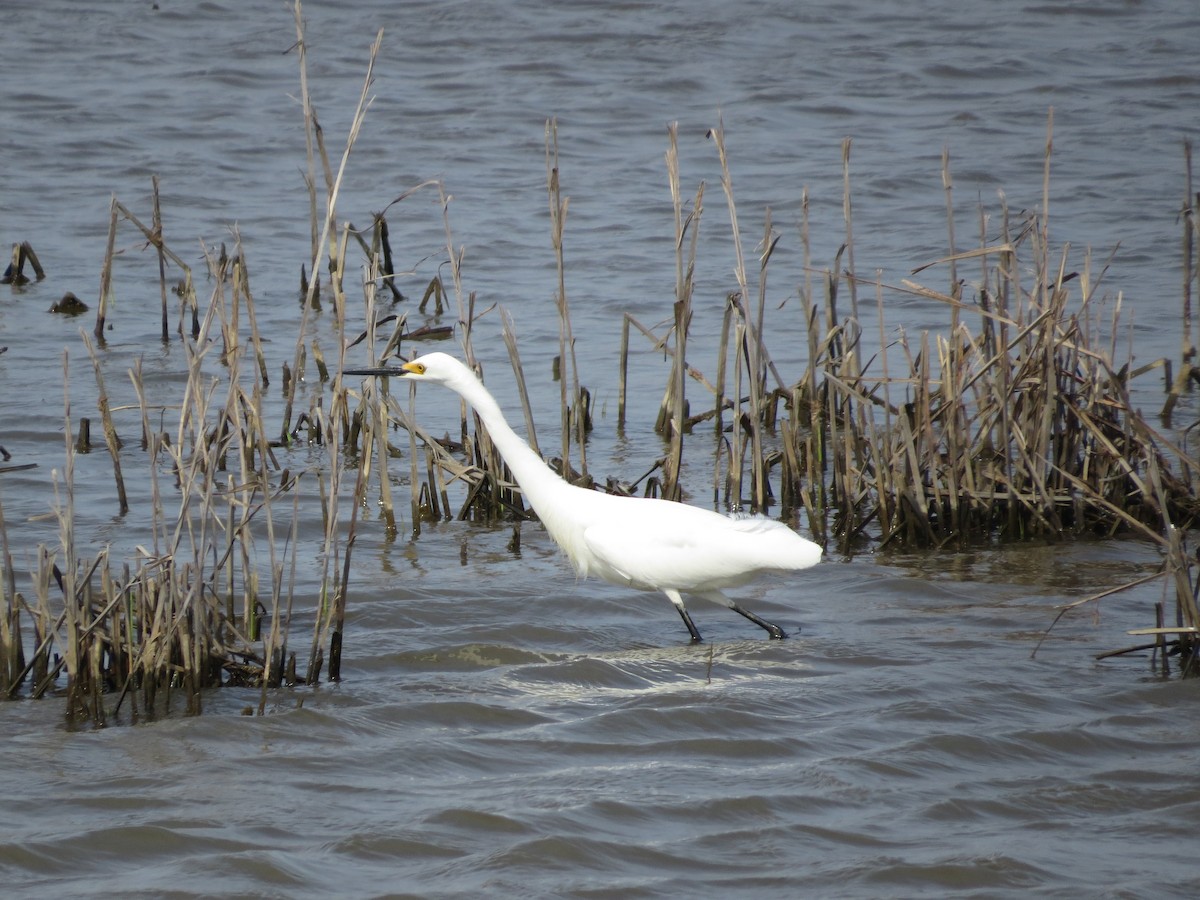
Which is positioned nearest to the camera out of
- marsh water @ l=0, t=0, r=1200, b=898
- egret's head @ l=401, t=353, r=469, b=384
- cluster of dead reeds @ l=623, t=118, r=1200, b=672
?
marsh water @ l=0, t=0, r=1200, b=898

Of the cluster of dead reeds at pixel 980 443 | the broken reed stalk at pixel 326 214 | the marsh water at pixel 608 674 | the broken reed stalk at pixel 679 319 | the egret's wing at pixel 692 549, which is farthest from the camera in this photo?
the cluster of dead reeds at pixel 980 443

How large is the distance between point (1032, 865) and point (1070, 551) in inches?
105

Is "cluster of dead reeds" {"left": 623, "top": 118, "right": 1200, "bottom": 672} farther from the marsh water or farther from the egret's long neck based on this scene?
the egret's long neck

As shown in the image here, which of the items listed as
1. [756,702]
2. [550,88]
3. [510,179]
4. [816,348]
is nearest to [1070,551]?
[816,348]

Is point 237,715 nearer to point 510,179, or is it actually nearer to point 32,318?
point 32,318

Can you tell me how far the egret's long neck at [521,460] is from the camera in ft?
18.0

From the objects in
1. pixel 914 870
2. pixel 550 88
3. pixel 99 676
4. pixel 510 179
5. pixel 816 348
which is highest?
pixel 550 88

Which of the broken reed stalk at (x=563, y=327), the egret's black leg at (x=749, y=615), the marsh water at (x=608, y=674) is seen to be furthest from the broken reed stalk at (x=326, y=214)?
the egret's black leg at (x=749, y=615)

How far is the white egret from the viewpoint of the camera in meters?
5.12

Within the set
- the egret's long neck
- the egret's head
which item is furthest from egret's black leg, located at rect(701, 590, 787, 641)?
the egret's head

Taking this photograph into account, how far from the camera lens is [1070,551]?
232 inches

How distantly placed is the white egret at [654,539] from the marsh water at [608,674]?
0.24 metres

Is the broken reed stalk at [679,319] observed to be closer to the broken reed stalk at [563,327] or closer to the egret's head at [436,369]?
the broken reed stalk at [563,327]

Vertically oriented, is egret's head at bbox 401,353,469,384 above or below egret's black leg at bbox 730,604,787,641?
above
